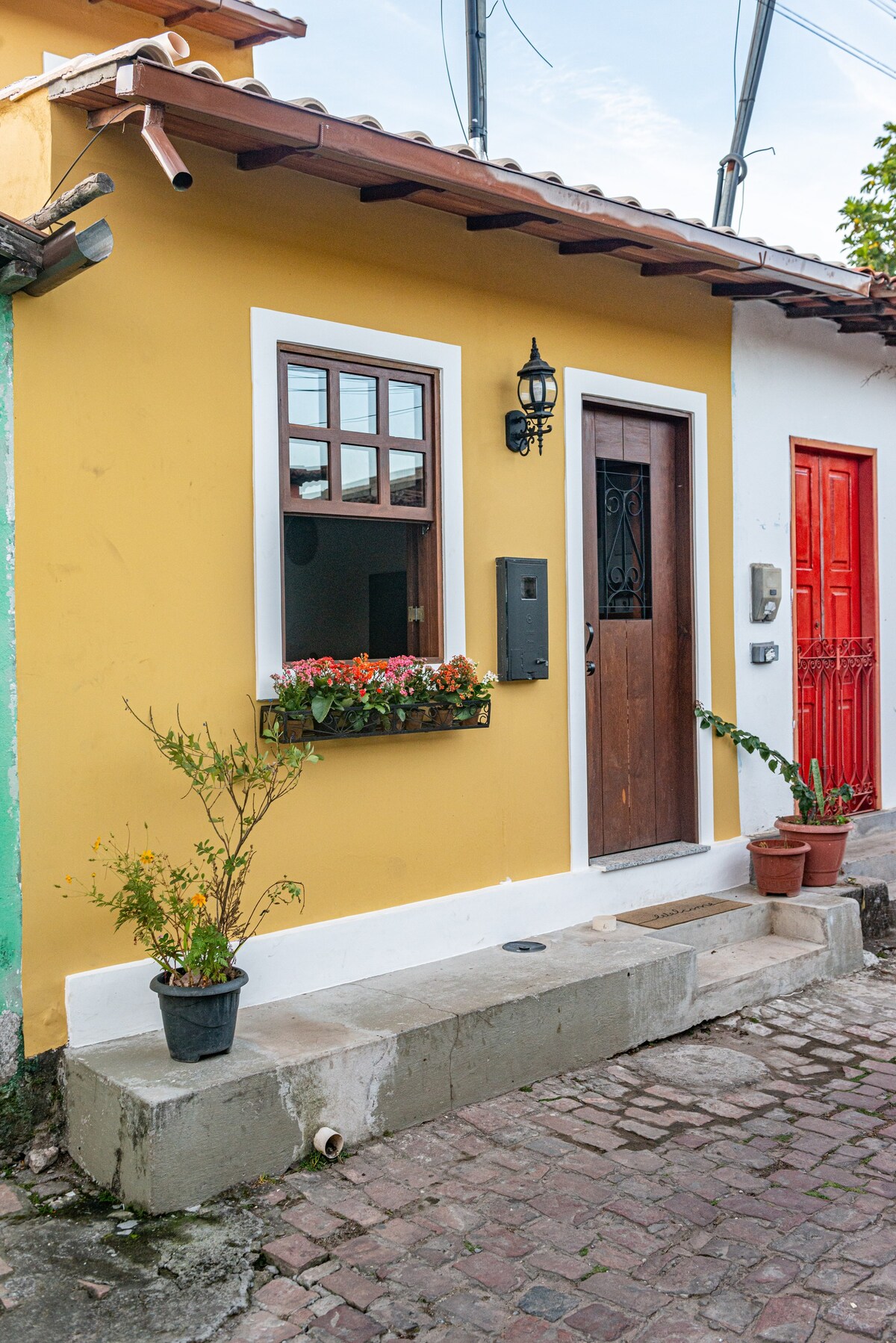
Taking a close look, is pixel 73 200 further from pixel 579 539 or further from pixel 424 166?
pixel 579 539

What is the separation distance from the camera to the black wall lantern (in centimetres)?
555

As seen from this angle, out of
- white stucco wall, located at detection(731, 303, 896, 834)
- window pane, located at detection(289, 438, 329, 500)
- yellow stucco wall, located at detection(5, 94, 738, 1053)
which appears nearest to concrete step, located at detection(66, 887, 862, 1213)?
yellow stucco wall, located at detection(5, 94, 738, 1053)

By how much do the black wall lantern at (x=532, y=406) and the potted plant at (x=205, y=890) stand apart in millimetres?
1912

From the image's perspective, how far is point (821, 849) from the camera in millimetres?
6656

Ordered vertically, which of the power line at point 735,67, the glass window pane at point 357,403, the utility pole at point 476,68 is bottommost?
the glass window pane at point 357,403

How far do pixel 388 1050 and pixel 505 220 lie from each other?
11.8ft

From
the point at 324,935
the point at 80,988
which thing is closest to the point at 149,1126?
the point at 80,988

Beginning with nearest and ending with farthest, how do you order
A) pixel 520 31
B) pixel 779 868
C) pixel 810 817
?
1. pixel 779 868
2. pixel 810 817
3. pixel 520 31

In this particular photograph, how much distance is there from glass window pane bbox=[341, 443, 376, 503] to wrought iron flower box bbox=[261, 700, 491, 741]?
927 mm

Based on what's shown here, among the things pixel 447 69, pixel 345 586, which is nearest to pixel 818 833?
pixel 345 586

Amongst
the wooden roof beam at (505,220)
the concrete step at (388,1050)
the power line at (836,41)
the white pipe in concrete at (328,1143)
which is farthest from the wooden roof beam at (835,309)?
the power line at (836,41)

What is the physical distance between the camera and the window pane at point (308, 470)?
4.88m

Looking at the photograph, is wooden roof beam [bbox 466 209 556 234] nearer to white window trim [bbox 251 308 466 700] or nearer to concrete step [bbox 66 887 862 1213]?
white window trim [bbox 251 308 466 700]

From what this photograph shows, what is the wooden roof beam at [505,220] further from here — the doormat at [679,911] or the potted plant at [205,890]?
the doormat at [679,911]
